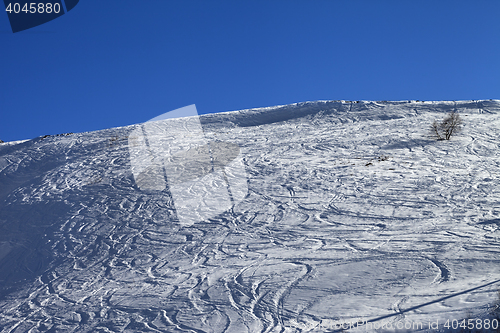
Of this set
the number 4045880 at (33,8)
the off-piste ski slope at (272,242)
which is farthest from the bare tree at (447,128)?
the number 4045880 at (33,8)

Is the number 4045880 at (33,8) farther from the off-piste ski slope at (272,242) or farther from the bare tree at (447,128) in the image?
the bare tree at (447,128)

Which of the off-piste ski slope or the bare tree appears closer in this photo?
the off-piste ski slope

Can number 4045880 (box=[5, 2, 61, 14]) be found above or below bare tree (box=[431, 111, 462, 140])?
above

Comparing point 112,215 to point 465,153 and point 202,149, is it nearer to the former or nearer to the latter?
point 202,149

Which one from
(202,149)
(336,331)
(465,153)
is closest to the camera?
(336,331)

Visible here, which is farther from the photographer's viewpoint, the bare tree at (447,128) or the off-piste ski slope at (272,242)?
the bare tree at (447,128)

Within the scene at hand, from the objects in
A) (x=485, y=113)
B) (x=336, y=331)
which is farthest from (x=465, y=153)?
(x=336, y=331)

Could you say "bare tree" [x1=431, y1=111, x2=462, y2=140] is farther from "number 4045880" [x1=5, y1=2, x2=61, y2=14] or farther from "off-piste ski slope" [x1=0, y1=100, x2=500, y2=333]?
"number 4045880" [x1=5, y1=2, x2=61, y2=14]

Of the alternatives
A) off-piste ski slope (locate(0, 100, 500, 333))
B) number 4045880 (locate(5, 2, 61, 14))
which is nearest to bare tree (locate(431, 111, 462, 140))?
off-piste ski slope (locate(0, 100, 500, 333))
